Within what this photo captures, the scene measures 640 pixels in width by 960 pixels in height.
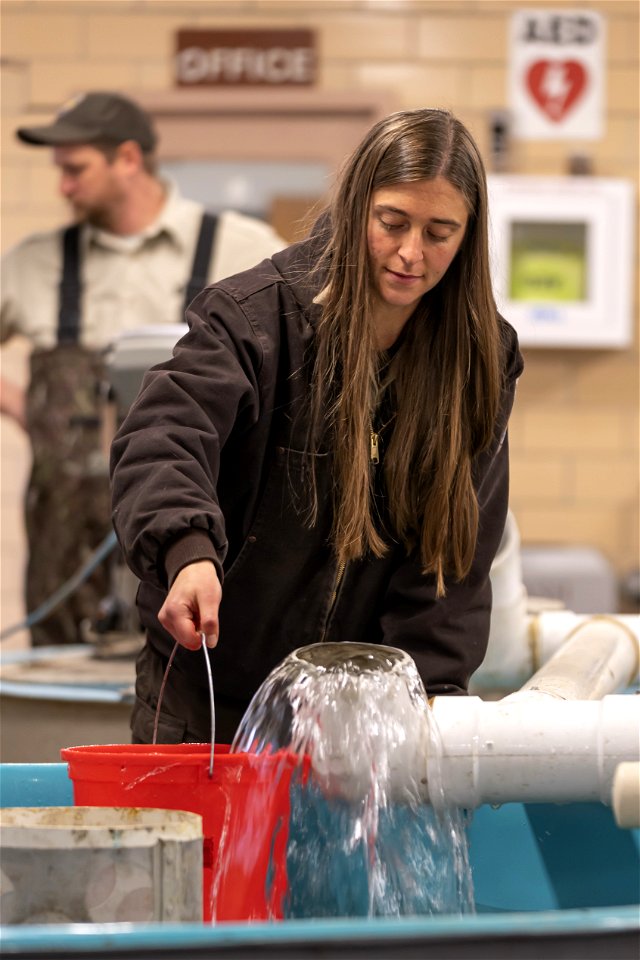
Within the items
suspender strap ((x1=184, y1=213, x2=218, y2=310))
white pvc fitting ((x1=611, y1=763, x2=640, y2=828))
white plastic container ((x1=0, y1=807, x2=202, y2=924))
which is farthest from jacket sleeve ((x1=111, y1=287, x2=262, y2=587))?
suspender strap ((x1=184, y1=213, x2=218, y2=310))

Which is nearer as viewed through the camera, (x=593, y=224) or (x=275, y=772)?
(x=275, y=772)

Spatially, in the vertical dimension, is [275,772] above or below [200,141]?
below

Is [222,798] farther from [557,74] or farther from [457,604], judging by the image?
[557,74]

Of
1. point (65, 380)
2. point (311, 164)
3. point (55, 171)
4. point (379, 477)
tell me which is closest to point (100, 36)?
Result: point (55, 171)

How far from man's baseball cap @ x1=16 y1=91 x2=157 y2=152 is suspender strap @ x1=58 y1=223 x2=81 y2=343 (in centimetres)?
26

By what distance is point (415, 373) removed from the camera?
175 centimetres

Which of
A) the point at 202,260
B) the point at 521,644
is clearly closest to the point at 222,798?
the point at 521,644

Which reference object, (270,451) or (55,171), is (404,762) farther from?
(55,171)

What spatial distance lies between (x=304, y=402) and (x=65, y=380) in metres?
2.30

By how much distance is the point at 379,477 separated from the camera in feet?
5.83

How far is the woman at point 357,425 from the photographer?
1621 millimetres

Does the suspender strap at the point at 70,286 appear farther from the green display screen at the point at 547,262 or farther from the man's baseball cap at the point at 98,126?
the green display screen at the point at 547,262

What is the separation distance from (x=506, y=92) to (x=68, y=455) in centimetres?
222

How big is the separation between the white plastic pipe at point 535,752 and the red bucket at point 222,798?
0.57 feet
